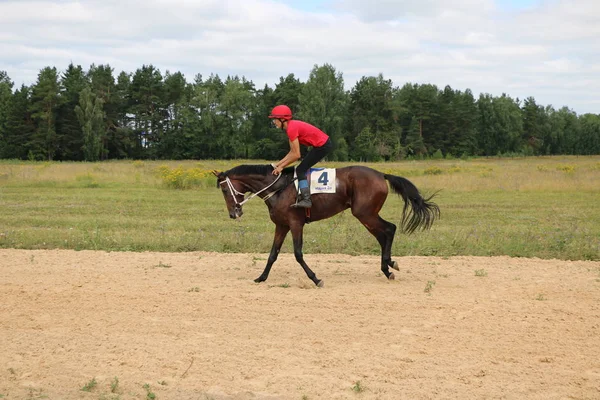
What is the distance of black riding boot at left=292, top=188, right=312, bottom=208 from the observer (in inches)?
409

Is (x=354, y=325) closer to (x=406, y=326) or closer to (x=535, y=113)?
(x=406, y=326)

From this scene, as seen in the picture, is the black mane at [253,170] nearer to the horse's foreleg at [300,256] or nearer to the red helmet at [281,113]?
the red helmet at [281,113]

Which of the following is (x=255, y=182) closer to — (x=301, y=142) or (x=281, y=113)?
(x=301, y=142)

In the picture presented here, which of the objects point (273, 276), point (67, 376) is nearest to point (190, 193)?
point (273, 276)

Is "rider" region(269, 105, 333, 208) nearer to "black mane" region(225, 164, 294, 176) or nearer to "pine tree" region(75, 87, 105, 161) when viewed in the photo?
"black mane" region(225, 164, 294, 176)

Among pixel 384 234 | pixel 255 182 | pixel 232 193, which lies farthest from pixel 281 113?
pixel 384 234

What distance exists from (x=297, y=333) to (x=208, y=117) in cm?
7271

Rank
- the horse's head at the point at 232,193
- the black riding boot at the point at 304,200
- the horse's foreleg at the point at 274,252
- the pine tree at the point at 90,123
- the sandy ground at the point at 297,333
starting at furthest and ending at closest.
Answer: the pine tree at the point at 90,123, the horse's head at the point at 232,193, the horse's foreleg at the point at 274,252, the black riding boot at the point at 304,200, the sandy ground at the point at 297,333

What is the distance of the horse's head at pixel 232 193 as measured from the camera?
10.6 meters

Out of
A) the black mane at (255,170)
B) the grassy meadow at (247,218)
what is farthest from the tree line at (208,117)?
the black mane at (255,170)

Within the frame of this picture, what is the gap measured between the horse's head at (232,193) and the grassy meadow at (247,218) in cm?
322

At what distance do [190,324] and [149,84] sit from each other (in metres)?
78.8

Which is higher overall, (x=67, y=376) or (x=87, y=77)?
(x=87, y=77)

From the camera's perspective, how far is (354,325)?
7980 millimetres
